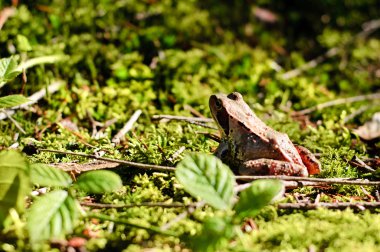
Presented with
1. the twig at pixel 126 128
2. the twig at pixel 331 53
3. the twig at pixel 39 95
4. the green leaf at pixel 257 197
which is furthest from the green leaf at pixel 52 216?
the twig at pixel 331 53

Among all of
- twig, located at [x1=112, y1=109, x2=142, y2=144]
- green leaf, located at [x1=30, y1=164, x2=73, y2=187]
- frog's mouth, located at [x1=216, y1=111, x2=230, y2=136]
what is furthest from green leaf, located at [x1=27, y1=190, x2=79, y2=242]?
frog's mouth, located at [x1=216, y1=111, x2=230, y2=136]

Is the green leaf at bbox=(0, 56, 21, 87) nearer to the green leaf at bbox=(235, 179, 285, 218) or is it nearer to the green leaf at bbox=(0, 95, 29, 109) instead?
the green leaf at bbox=(0, 95, 29, 109)

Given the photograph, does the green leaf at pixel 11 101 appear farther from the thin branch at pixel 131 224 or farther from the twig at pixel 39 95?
the thin branch at pixel 131 224

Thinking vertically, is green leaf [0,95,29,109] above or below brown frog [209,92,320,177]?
Answer: above

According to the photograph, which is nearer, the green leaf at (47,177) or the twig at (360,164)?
the green leaf at (47,177)

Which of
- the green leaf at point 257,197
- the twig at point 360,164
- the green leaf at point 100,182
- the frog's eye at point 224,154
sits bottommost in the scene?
the twig at point 360,164

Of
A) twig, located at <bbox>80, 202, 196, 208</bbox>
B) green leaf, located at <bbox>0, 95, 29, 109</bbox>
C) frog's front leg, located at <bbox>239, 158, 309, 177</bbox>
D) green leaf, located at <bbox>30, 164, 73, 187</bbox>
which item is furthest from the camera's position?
frog's front leg, located at <bbox>239, 158, 309, 177</bbox>

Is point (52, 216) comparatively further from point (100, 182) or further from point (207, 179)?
point (207, 179)
